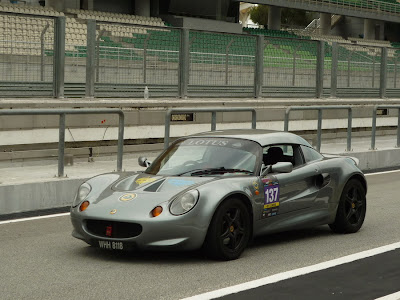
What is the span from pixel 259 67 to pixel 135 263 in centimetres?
1182

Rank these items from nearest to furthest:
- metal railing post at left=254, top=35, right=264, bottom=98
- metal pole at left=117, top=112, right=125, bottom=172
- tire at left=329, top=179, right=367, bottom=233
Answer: tire at left=329, top=179, right=367, bottom=233 → metal pole at left=117, top=112, right=125, bottom=172 → metal railing post at left=254, top=35, right=264, bottom=98

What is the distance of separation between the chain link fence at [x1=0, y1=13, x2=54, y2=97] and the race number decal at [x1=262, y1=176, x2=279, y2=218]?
22.0ft

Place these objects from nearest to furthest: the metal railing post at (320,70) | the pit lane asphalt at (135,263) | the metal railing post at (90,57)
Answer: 1. the pit lane asphalt at (135,263)
2. the metal railing post at (90,57)
3. the metal railing post at (320,70)

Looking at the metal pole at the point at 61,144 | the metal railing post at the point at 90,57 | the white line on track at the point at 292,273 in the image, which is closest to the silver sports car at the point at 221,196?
the white line on track at the point at 292,273

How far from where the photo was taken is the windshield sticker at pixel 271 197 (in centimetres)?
857

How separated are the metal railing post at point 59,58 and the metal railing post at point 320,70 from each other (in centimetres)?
798

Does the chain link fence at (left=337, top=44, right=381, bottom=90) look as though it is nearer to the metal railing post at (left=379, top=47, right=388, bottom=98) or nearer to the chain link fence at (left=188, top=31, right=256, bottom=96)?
the metal railing post at (left=379, top=47, right=388, bottom=98)

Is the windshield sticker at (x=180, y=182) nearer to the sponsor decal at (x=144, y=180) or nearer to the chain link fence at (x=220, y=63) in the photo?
the sponsor decal at (x=144, y=180)

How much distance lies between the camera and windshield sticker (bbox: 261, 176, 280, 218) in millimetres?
8570

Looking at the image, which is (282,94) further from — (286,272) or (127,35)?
(286,272)

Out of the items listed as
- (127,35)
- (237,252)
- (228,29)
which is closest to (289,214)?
(237,252)

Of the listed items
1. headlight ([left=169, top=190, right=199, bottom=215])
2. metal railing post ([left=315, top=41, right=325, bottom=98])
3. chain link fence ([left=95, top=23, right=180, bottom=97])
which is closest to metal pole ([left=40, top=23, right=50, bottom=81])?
chain link fence ([left=95, top=23, right=180, bottom=97])

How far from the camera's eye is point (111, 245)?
787cm

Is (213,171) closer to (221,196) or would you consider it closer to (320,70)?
(221,196)
